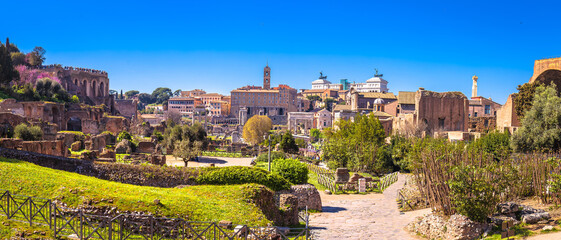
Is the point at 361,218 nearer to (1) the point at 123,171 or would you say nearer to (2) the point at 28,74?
(1) the point at 123,171

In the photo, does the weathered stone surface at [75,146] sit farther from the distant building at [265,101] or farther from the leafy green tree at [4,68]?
the distant building at [265,101]

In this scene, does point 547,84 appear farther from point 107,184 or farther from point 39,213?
point 39,213

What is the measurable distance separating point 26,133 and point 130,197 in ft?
63.8

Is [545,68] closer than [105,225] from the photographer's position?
No

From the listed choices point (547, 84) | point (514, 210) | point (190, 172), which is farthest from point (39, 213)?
point (547, 84)

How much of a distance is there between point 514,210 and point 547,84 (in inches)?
832

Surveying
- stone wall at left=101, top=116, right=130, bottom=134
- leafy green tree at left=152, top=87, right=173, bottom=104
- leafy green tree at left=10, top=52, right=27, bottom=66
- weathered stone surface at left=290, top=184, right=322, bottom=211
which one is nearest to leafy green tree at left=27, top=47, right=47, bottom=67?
leafy green tree at left=10, top=52, right=27, bottom=66

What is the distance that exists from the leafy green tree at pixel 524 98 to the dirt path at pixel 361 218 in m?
15.9

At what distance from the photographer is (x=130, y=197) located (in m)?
11.8

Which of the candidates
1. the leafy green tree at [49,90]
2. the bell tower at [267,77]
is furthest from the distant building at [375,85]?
the leafy green tree at [49,90]

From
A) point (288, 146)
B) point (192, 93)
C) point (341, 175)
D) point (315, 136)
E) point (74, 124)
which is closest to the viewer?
point (341, 175)

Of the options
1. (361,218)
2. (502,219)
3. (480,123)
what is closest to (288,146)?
(480,123)

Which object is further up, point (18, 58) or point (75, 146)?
point (18, 58)

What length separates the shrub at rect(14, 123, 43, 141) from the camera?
26745 mm
